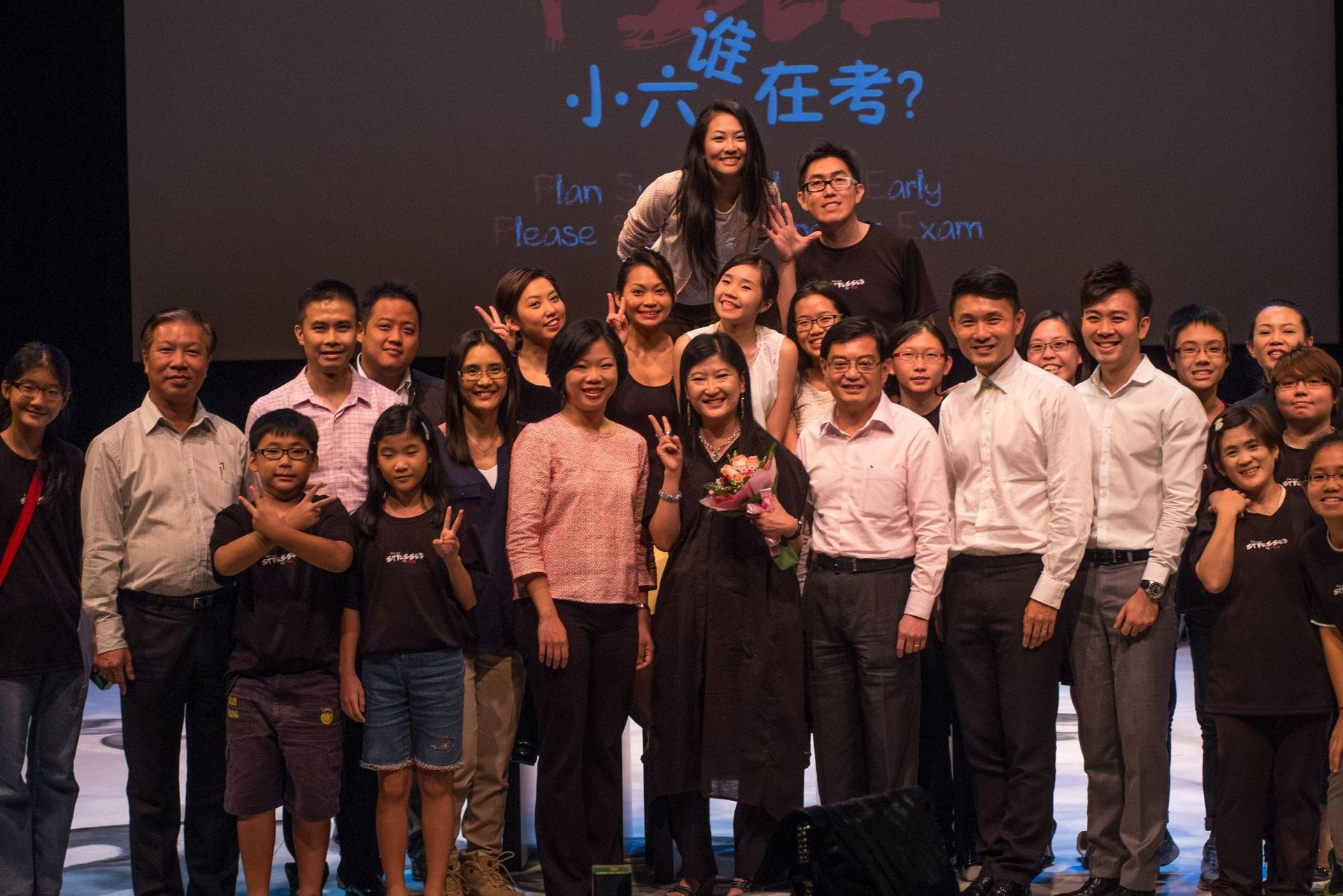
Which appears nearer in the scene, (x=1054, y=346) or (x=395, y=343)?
(x=395, y=343)

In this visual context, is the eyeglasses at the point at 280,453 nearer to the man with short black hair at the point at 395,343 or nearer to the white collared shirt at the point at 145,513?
the white collared shirt at the point at 145,513

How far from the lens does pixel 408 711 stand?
3.41 metres

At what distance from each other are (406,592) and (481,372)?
2.06 ft

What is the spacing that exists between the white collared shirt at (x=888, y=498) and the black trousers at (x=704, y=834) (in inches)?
26.1

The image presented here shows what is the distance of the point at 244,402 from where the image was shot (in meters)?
6.54

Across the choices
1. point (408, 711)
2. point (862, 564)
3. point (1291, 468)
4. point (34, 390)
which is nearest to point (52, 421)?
point (34, 390)

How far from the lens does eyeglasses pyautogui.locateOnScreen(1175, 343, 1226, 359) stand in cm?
408

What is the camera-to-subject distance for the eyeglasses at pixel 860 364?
3.50 m

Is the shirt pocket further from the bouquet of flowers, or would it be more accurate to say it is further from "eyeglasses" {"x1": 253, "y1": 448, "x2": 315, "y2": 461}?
"eyeglasses" {"x1": 253, "y1": 448, "x2": 315, "y2": 461}

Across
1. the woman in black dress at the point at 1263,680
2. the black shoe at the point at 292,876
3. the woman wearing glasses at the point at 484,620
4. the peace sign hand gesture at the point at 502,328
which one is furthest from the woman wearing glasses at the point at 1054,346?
the black shoe at the point at 292,876

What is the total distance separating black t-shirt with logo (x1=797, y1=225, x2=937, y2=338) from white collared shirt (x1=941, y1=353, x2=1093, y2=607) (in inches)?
→ 28.3

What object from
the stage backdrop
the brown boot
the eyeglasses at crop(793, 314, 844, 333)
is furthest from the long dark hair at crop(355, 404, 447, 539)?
the stage backdrop

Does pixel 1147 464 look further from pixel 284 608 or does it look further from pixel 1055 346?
pixel 284 608

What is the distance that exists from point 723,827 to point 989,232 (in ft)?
9.05
